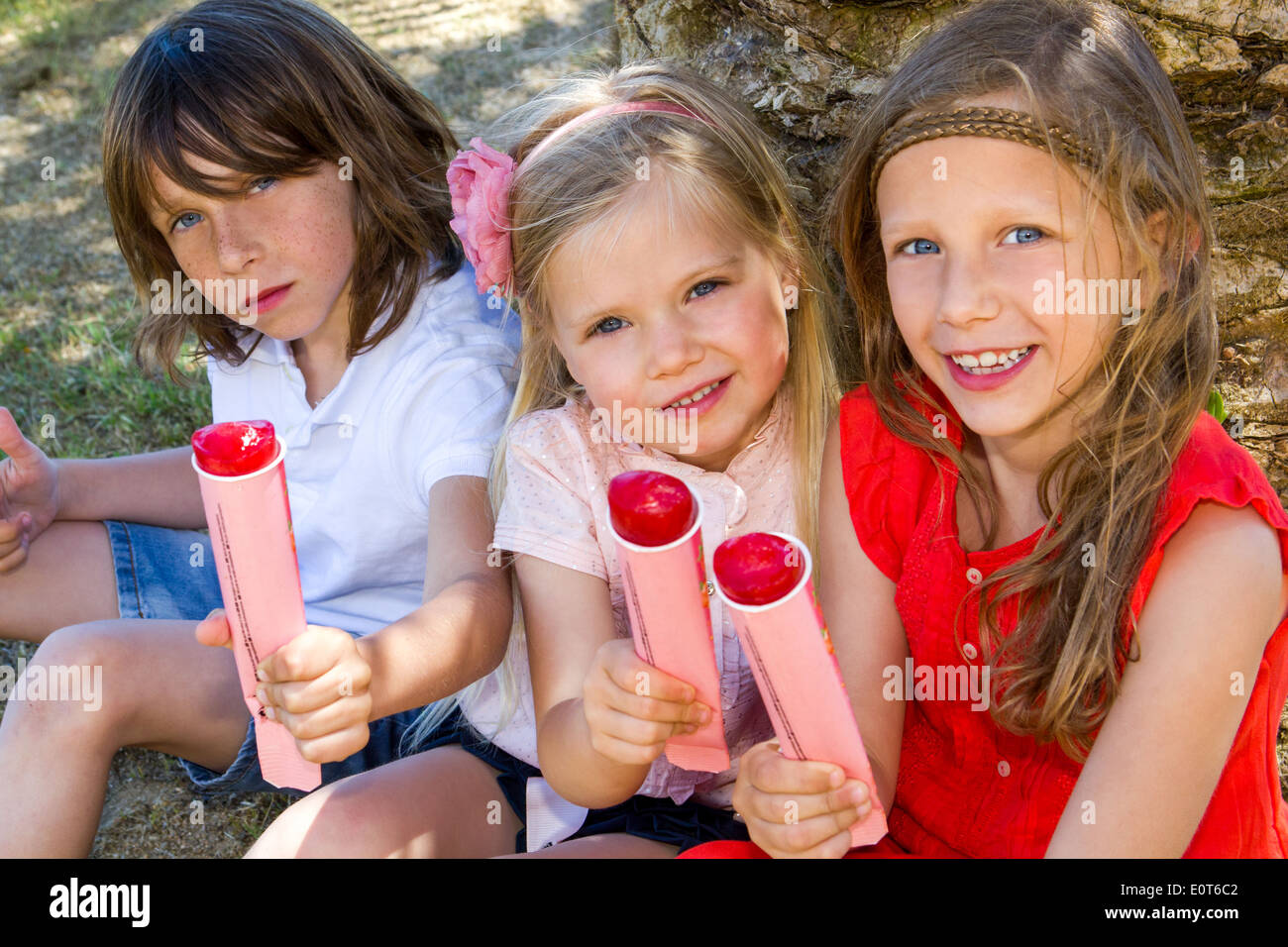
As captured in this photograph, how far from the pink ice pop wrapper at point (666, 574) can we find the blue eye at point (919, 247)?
622 millimetres

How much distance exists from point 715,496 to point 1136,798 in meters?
0.78

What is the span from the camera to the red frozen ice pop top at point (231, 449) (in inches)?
55.4

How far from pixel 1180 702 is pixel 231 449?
3.93 feet

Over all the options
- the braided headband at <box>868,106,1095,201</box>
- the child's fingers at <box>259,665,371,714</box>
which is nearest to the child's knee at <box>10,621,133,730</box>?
the child's fingers at <box>259,665,371,714</box>

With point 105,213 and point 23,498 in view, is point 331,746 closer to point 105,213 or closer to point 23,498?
point 23,498

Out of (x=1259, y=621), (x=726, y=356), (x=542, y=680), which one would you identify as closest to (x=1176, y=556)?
(x=1259, y=621)

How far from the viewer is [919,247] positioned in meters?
1.78

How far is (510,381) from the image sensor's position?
7.48ft

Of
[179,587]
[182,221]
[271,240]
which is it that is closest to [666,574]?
[271,240]
